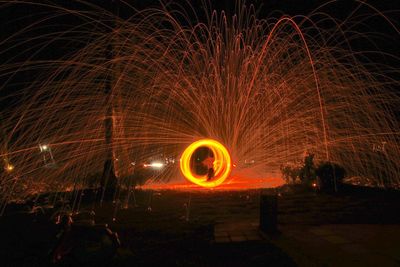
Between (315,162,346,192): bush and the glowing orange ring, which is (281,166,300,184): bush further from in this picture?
the glowing orange ring

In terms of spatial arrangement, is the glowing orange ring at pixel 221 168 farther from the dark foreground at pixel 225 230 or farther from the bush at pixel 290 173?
the dark foreground at pixel 225 230

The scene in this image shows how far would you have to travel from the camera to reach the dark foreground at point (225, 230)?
6.55m

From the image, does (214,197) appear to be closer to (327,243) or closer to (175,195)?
(175,195)

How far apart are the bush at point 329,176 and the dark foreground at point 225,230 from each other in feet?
1.68

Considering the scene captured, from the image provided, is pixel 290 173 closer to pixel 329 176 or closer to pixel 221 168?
pixel 221 168

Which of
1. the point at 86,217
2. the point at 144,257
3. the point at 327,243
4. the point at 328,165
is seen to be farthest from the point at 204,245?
the point at 328,165

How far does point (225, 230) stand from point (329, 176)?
654 cm

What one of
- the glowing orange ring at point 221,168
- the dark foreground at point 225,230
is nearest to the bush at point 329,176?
the dark foreground at point 225,230

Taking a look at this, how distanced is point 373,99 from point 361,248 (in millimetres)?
12552

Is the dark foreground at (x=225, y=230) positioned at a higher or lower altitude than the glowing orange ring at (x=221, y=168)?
lower

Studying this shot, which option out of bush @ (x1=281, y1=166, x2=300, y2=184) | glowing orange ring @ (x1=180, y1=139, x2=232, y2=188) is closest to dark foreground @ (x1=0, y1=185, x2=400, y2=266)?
bush @ (x1=281, y1=166, x2=300, y2=184)

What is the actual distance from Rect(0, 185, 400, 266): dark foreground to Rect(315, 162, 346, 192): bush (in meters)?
0.51

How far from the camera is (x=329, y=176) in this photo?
13891mm

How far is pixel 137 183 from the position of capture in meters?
16.3
